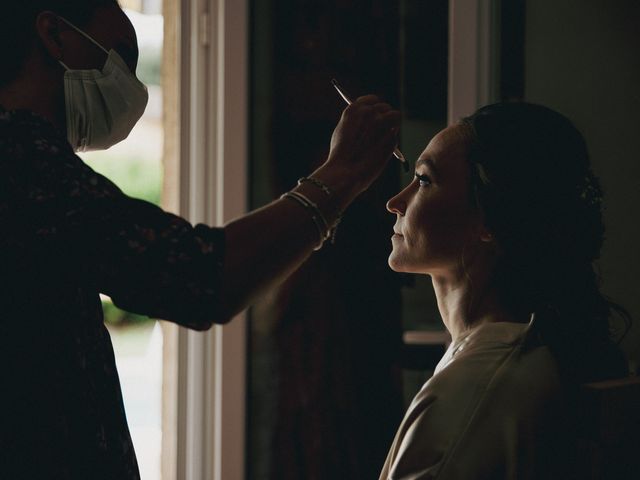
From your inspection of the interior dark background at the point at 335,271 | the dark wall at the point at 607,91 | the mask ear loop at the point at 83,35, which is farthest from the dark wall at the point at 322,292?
the mask ear loop at the point at 83,35

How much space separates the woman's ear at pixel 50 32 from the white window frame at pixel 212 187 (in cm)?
119

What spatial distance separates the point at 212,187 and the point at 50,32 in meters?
1.29

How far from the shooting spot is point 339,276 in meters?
2.10

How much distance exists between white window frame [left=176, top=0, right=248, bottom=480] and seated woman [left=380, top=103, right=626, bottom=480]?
3.27ft

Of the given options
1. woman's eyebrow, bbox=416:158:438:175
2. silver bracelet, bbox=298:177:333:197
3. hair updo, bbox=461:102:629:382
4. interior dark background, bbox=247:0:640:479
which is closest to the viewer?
silver bracelet, bbox=298:177:333:197

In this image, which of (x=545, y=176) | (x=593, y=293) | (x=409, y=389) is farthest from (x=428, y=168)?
(x=409, y=389)

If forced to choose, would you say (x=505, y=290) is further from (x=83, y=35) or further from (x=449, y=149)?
(x=83, y=35)

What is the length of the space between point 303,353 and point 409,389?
348mm

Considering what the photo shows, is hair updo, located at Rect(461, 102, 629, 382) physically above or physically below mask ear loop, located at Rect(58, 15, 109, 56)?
below

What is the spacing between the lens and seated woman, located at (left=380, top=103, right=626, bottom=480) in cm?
93

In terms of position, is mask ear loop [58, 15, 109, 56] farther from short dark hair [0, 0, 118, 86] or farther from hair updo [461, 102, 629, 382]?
hair updo [461, 102, 629, 382]

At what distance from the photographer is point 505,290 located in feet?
3.73

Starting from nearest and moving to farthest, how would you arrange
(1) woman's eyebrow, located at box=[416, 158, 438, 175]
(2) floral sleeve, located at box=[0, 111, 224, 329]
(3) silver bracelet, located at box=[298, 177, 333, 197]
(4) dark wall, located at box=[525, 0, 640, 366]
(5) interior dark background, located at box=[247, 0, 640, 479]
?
(2) floral sleeve, located at box=[0, 111, 224, 329]
(3) silver bracelet, located at box=[298, 177, 333, 197]
(1) woman's eyebrow, located at box=[416, 158, 438, 175]
(4) dark wall, located at box=[525, 0, 640, 366]
(5) interior dark background, located at box=[247, 0, 640, 479]

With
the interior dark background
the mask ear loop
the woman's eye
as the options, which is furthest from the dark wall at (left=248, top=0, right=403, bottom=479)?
the mask ear loop
